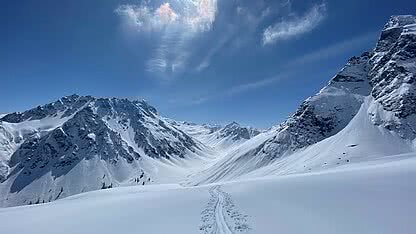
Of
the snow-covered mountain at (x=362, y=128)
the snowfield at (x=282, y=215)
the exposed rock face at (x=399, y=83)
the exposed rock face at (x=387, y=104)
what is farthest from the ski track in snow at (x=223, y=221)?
the exposed rock face at (x=387, y=104)

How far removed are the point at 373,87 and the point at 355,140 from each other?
61076 mm

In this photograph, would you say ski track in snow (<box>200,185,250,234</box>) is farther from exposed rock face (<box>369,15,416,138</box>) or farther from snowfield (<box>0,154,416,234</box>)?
exposed rock face (<box>369,15,416,138</box>)

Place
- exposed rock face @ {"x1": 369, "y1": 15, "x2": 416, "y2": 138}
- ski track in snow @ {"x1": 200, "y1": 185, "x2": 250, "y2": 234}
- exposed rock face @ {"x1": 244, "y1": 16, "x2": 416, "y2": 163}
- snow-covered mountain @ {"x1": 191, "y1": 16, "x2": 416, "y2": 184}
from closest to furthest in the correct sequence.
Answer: ski track in snow @ {"x1": 200, "y1": 185, "x2": 250, "y2": 234} < snow-covered mountain @ {"x1": 191, "y1": 16, "x2": 416, "y2": 184} < exposed rock face @ {"x1": 369, "y1": 15, "x2": 416, "y2": 138} < exposed rock face @ {"x1": 244, "y1": 16, "x2": 416, "y2": 163}

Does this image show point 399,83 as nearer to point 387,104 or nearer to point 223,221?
point 387,104

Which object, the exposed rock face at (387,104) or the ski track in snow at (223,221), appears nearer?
the ski track in snow at (223,221)

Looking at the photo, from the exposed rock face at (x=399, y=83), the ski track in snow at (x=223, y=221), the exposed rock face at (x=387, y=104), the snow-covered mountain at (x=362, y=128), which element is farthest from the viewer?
the exposed rock face at (x=387, y=104)

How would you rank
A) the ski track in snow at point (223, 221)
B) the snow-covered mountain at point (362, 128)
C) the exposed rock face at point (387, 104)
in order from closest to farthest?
the ski track in snow at point (223, 221) < the snow-covered mountain at point (362, 128) < the exposed rock face at point (387, 104)

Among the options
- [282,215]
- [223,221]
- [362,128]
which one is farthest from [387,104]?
[223,221]

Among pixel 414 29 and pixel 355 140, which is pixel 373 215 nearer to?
pixel 355 140

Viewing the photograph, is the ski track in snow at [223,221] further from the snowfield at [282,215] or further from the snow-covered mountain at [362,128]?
the snow-covered mountain at [362,128]

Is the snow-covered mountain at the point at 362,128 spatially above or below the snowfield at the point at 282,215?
above

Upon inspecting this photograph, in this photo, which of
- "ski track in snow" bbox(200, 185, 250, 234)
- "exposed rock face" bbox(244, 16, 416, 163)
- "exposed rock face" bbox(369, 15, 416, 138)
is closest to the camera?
"ski track in snow" bbox(200, 185, 250, 234)

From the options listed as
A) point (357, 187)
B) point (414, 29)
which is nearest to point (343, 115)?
point (414, 29)

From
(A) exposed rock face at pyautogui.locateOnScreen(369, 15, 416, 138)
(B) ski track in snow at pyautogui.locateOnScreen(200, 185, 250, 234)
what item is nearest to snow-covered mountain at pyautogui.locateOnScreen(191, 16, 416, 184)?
(A) exposed rock face at pyautogui.locateOnScreen(369, 15, 416, 138)
